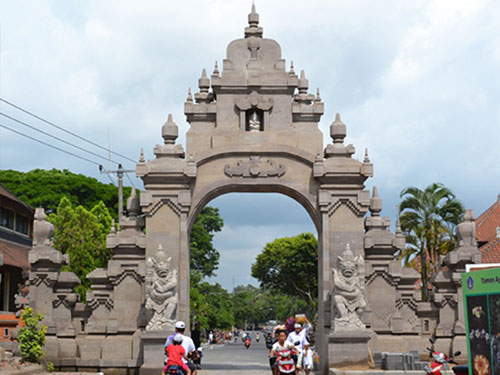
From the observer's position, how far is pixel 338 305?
2153 cm

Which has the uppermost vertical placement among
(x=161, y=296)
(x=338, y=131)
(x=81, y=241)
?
(x=338, y=131)

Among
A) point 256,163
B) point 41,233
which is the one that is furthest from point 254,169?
point 41,233

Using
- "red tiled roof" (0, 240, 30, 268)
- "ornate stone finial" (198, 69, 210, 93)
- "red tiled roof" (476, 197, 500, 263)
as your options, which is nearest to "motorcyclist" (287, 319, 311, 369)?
"ornate stone finial" (198, 69, 210, 93)

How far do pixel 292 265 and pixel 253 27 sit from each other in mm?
33953

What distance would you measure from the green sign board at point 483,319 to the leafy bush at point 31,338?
1382 centimetres

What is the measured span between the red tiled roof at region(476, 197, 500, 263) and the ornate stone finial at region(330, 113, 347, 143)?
1595 centimetres

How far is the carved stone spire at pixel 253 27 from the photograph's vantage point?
24.9 m

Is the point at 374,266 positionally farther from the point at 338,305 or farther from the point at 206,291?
the point at 206,291

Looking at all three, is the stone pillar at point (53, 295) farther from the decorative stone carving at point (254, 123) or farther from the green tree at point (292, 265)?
the green tree at point (292, 265)

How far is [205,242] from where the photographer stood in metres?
64.0

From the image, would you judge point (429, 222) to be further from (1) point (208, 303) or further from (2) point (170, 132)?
(1) point (208, 303)

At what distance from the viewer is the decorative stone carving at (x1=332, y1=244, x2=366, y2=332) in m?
21.5

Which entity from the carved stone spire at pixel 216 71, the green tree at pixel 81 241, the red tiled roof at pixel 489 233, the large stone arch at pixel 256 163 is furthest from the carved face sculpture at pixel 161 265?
the red tiled roof at pixel 489 233

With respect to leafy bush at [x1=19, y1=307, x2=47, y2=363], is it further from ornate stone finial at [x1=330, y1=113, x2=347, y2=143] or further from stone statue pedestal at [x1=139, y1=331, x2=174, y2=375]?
ornate stone finial at [x1=330, y1=113, x2=347, y2=143]
